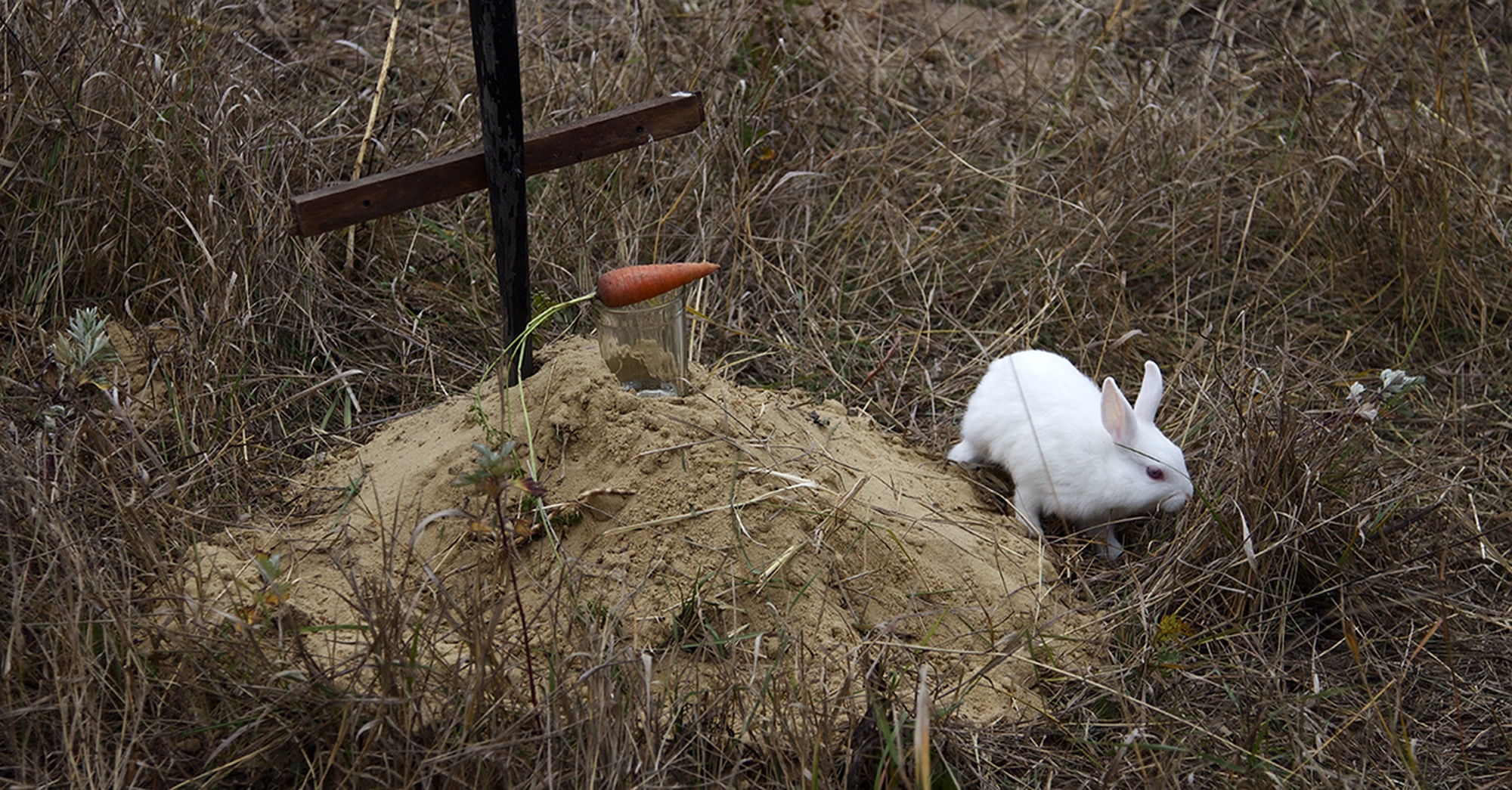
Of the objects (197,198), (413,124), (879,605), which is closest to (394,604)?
(879,605)

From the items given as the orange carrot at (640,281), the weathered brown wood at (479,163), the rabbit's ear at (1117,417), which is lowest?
the rabbit's ear at (1117,417)

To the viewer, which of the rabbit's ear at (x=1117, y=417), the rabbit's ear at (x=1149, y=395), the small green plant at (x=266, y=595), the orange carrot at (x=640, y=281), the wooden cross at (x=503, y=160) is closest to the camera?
the small green plant at (x=266, y=595)

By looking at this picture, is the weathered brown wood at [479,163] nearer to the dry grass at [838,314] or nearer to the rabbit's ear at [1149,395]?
the dry grass at [838,314]

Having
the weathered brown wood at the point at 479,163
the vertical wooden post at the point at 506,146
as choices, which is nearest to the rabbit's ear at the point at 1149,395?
the weathered brown wood at the point at 479,163

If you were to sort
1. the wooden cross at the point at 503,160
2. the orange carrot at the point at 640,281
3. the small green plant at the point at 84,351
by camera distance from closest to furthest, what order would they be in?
the small green plant at the point at 84,351
the wooden cross at the point at 503,160
the orange carrot at the point at 640,281

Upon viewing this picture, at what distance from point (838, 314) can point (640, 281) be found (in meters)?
1.58

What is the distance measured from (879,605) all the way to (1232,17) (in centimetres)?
447

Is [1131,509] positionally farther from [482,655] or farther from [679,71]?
[679,71]

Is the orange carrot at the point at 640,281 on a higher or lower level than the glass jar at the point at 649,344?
higher

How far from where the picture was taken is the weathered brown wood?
2750mm

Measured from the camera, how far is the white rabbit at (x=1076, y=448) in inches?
131

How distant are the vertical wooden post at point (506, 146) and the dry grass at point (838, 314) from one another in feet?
2.30

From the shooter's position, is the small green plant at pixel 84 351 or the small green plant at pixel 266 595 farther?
the small green plant at pixel 84 351

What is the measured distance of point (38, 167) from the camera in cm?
362
